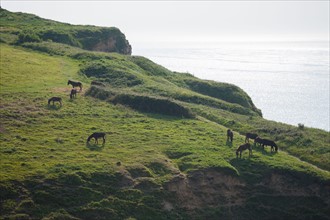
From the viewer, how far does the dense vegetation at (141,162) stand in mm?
37906

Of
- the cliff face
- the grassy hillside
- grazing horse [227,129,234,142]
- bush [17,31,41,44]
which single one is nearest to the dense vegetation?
grazing horse [227,129,234,142]

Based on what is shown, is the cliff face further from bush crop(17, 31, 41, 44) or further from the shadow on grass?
the shadow on grass

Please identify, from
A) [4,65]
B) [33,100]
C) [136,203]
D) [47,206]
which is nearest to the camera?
[47,206]

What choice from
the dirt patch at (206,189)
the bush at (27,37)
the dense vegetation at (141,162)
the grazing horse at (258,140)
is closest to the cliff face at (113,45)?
the bush at (27,37)

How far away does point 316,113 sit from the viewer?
15475 cm

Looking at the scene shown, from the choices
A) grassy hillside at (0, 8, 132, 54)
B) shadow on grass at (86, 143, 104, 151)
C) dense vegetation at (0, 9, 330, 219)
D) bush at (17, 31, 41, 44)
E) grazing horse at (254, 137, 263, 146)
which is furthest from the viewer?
grassy hillside at (0, 8, 132, 54)

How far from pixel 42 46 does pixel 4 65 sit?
18.0 metres

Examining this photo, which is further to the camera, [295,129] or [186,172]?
[295,129]

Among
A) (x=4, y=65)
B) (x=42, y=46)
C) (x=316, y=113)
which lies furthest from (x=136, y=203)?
(x=316, y=113)

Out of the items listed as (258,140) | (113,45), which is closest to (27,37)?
(113,45)

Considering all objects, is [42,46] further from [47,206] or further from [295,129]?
[47,206]

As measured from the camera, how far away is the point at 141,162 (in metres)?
43.2

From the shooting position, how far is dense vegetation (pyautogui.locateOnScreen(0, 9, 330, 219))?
37.9m

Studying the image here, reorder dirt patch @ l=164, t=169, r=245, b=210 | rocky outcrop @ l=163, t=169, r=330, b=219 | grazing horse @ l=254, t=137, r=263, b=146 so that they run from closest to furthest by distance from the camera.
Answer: rocky outcrop @ l=163, t=169, r=330, b=219 → dirt patch @ l=164, t=169, r=245, b=210 → grazing horse @ l=254, t=137, r=263, b=146
